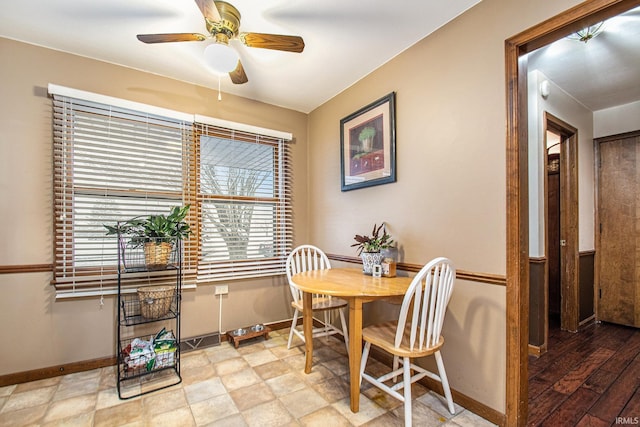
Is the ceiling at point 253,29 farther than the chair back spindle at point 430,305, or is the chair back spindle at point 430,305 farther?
the ceiling at point 253,29

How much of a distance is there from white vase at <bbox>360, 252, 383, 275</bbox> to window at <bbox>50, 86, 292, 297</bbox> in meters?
1.20

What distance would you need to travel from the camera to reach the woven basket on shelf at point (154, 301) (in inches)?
85.5

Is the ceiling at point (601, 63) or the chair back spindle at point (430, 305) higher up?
the ceiling at point (601, 63)

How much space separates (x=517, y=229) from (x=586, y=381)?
1482 millimetres

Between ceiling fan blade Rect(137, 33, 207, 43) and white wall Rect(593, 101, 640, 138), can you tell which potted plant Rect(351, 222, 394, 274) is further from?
white wall Rect(593, 101, 640, 138)

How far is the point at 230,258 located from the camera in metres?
2.85

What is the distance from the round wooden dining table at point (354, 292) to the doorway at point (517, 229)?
0.58 m

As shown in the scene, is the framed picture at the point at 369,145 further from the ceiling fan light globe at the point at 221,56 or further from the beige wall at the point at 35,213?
the beige wall at the point at 35,213

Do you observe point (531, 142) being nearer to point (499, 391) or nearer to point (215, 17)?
point (499, 391)

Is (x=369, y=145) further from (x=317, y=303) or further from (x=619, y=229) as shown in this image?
(x=619, y=229)

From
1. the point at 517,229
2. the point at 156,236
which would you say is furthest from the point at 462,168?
the point at 156,236

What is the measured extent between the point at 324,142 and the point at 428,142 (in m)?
1.36

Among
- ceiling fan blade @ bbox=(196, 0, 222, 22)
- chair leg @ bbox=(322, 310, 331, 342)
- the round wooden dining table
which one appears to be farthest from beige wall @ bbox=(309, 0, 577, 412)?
ceiling fan blade @ bbox=(196, 0, 222, 22)

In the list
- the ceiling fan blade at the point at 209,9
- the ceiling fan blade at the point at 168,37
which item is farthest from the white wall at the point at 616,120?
the ceiling fan blade at the point at 168,37
